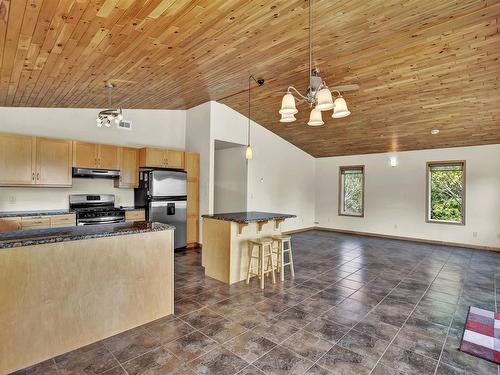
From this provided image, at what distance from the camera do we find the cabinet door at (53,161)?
4434 mm

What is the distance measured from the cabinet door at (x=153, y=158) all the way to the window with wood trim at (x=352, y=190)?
561 cm

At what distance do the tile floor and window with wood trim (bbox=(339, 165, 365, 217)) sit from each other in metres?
3.67

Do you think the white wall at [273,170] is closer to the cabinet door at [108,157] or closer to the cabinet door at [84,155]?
the cabinet door at [108,157]

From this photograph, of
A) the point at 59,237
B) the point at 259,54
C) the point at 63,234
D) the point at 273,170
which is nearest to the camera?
the point at 59,237

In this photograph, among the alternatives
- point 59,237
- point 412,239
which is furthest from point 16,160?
point 412,239

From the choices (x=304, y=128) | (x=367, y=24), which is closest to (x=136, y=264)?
(x=367, y=24)

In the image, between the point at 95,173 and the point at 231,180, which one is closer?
the point at 95,173

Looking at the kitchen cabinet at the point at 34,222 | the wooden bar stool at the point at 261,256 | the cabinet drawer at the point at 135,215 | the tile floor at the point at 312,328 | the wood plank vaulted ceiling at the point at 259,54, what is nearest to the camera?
the tile floor at the point at 312,328

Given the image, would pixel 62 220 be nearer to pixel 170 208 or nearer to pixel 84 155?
pixel 84 155

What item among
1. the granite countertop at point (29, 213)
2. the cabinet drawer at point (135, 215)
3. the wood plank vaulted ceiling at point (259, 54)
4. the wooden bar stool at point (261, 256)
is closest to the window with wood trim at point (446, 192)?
the wood plank vaulted ceiling at point (259, 54)

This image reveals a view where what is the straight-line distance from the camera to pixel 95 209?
16.6ft

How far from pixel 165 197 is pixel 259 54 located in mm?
3326

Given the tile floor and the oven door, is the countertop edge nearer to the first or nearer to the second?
the tile floor

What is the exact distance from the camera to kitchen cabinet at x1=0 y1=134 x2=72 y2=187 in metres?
4.16
